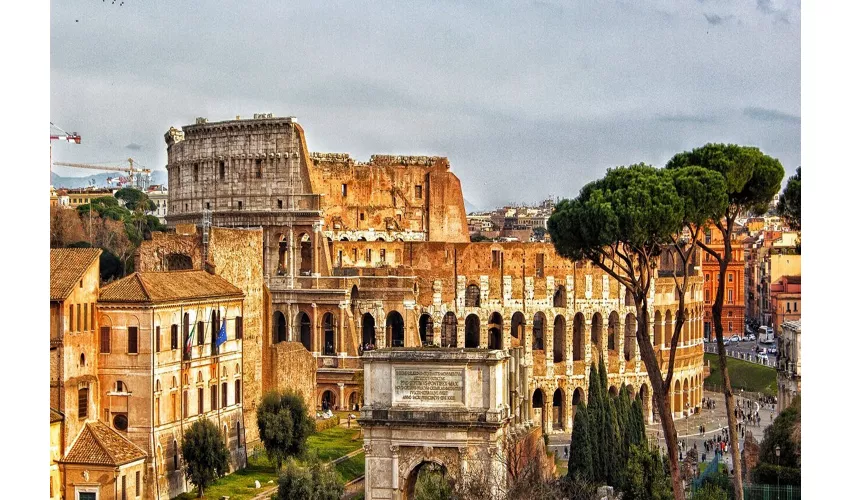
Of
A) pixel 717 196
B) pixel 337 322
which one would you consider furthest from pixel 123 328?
pixel 337 322

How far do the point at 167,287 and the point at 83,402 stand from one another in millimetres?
3483

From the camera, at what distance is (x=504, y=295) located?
167ft

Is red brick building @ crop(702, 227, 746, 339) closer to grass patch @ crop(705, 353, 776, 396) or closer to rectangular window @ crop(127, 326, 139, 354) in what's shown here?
grass patch @ crop(705, 353, 776, 396)

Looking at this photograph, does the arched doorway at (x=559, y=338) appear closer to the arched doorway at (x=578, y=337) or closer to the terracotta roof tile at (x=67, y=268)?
the arched doorway at (x=578, y=337)

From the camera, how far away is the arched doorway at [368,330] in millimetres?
51062

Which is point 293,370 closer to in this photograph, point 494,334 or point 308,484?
point 308,484

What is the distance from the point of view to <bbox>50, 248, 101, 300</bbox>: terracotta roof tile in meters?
26.9

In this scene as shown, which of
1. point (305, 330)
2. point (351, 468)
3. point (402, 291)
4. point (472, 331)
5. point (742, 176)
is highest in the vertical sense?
point (742, 176)

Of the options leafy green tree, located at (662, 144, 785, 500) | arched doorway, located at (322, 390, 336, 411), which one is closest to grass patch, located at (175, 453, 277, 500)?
leafy green tree, located at (662, 144, 785, 500)

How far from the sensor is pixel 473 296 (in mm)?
51438

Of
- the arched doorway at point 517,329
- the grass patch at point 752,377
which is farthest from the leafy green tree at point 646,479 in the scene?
the grass patch at point 752,377

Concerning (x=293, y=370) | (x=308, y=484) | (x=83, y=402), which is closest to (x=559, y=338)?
(x=293, y=370)
